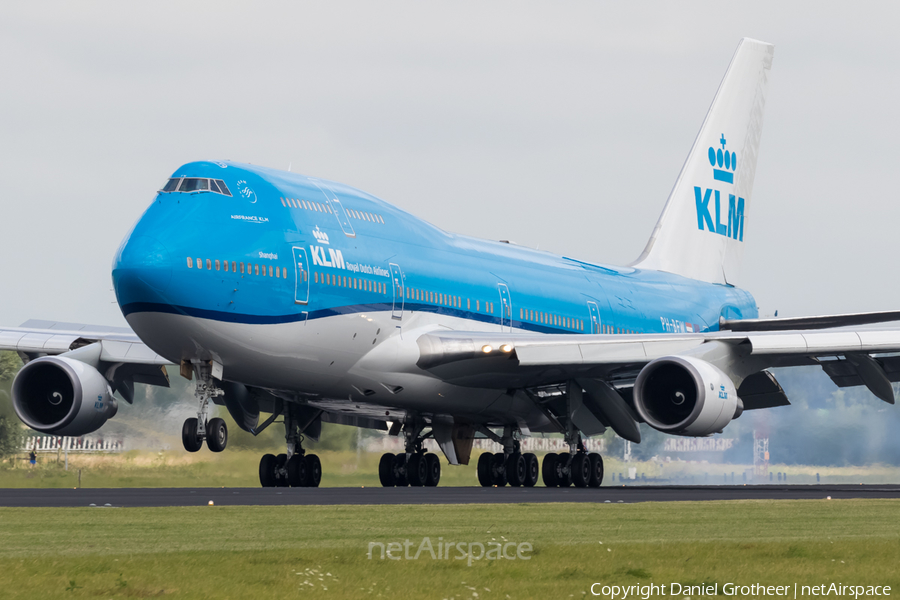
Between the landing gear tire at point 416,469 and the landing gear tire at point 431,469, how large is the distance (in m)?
0.16

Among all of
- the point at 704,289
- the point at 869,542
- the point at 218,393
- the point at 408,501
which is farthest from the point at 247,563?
the point at 704,289

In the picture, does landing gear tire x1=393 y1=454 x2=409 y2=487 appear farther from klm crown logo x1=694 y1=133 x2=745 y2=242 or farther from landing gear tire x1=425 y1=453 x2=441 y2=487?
klm crown logo x1=694 y1=133 x2=745 y2=242

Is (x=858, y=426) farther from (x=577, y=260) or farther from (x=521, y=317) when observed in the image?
(x=521, y=317)

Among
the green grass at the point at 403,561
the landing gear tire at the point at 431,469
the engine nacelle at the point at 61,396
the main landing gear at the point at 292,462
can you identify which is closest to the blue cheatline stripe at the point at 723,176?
the landing gear tire at the point at 431,469

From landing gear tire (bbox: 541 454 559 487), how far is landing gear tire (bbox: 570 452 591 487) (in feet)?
1.34

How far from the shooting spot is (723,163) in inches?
1455

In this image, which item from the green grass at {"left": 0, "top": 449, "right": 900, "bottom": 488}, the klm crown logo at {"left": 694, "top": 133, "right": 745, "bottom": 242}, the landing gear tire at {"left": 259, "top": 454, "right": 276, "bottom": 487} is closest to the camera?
the landing gear tire at {"left": 259, "top": 454, "right": 276, "bottom": 487}

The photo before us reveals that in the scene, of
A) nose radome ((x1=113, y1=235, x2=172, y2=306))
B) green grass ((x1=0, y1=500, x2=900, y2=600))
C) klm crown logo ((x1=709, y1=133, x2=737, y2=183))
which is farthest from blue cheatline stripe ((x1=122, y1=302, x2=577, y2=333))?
klm crown logo ((x1=709, y1=133, x2=737, y2=183))

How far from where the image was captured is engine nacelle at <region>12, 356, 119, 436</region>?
21.9 metres

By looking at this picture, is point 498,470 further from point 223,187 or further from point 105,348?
point 223,187

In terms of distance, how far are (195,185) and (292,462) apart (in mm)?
6860

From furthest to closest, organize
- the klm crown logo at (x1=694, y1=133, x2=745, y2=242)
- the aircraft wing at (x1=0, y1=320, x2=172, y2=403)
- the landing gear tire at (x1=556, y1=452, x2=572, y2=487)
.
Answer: the klm crown logo at (x1=694, y1=133, x2=745, y2=242), the landing gear tire at (x1=556, y1=452, x2=572, y2=487), the aircraft wing at (x1=0, y1=320, x2=172, y2=403)

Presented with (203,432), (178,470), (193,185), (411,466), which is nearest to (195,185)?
(193,185)

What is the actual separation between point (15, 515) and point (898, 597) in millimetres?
9062
